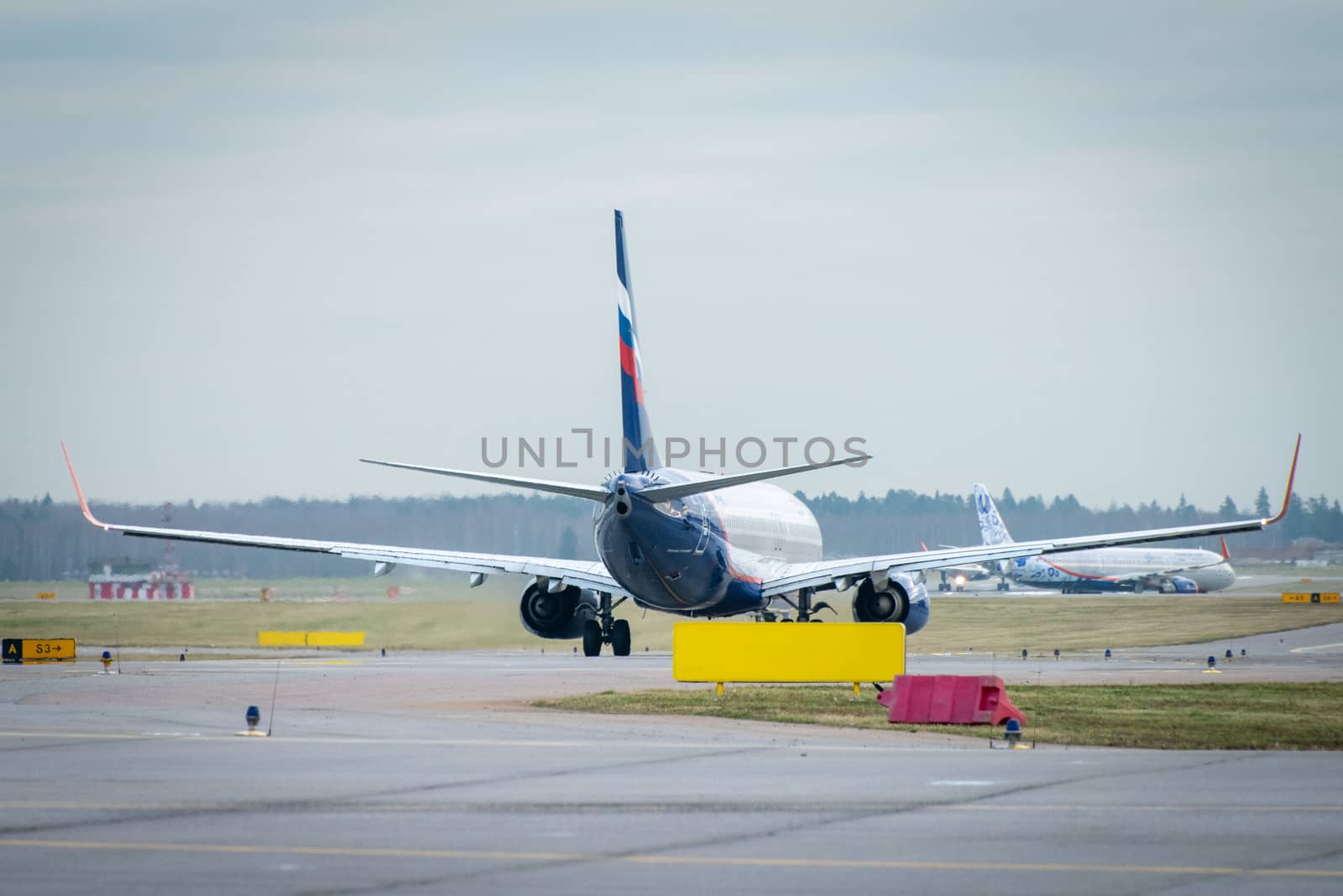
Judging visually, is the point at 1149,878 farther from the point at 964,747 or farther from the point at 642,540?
the point at 642,540

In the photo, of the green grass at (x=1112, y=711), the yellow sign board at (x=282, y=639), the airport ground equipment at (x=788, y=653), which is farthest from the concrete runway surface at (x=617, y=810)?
the yellow sign board at (x=282, y=639)

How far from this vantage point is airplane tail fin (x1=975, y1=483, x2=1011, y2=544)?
124m

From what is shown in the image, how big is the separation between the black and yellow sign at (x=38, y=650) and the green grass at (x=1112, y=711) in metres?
21.3

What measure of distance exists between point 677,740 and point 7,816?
9567 millimetres

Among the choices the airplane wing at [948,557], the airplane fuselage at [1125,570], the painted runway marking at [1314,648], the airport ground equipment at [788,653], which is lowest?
the airport ground equipment at [788,653]

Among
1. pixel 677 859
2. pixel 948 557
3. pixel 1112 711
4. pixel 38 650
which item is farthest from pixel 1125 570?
pixel 677 859

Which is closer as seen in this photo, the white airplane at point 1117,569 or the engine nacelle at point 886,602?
the engine nacelle at point 886,602

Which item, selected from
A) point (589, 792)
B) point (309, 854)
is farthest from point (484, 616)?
point (309, 854)

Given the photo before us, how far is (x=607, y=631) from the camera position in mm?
49594

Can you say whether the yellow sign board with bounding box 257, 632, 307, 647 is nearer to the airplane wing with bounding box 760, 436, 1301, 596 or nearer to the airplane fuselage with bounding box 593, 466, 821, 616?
the airplane fuselage with bounding box 593, 466, 821, 616

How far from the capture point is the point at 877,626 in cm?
3117

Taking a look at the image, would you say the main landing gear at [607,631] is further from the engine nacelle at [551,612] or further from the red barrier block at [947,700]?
the red barrier block at [947,700]

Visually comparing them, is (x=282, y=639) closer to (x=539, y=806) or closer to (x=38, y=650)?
(x=38, y=650)

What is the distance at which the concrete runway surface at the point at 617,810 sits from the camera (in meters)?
12.1
